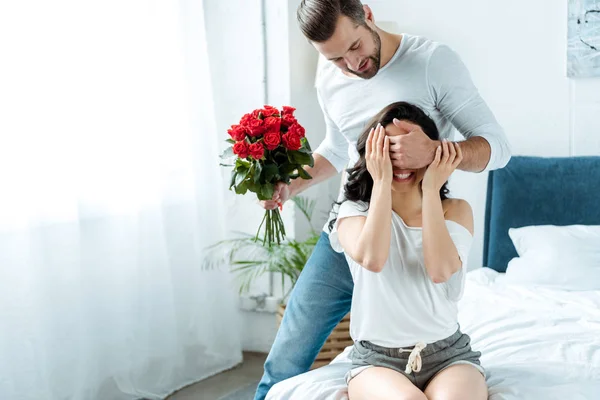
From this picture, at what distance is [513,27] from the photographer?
3287mm

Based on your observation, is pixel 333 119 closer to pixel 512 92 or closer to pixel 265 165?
pixel 265 165

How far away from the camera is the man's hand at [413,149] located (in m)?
1.71

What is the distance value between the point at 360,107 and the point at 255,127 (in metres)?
0.37

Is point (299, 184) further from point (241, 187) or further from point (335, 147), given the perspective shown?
point (241, 187)

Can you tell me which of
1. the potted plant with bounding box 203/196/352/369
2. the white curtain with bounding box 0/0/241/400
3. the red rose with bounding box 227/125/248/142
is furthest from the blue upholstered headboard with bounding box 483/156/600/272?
the red rose with bounding box 227/125/248/142

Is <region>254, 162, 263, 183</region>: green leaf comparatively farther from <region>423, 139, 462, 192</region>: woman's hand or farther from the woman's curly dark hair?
<region>423, 139, 462, 192</region>: woman's hand

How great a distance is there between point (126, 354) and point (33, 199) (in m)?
0.88

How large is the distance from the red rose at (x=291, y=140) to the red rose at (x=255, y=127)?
0.22ft

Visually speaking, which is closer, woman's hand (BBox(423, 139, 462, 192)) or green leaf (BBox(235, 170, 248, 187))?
woman's hand (BBox(423, 139, 462, 192))

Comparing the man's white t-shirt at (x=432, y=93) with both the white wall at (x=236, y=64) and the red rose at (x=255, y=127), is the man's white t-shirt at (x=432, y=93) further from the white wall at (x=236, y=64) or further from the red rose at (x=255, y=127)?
the white wall at (x=236, y=64)

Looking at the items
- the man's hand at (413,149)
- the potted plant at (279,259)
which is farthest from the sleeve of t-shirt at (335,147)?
the potted plant at (279,259)

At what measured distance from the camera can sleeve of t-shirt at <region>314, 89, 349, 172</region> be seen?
231 cm

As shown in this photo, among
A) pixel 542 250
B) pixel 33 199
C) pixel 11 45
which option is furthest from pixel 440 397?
pixel 11 45

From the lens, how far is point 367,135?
74.0 inches
